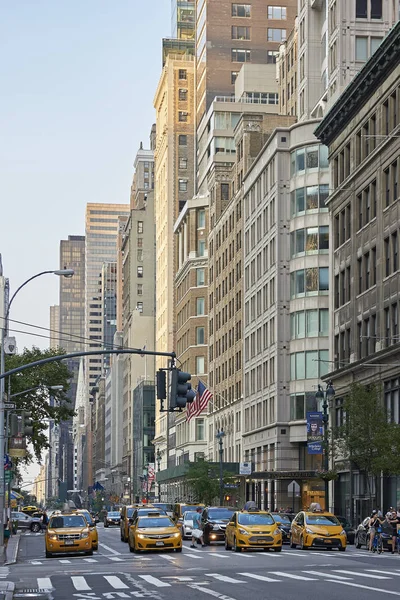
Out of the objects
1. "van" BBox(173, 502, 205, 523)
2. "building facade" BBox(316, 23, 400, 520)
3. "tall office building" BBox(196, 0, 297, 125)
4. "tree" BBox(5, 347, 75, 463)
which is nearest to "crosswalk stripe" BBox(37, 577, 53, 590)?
"building facade" BBox(316, 23, 400, 520)

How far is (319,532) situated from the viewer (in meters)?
46.6

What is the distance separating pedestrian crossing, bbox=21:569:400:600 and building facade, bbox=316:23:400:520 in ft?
115

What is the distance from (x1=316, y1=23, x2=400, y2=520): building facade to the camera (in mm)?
67875

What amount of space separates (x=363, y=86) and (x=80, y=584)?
49714mm

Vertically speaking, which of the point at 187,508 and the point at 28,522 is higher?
the point at 187,508

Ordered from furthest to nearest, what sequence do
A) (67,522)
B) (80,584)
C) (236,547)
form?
(67,522)
(236,547)
(80,584)

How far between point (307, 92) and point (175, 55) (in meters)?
84.1

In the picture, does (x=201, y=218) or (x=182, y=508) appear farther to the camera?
(x=201, y=218)

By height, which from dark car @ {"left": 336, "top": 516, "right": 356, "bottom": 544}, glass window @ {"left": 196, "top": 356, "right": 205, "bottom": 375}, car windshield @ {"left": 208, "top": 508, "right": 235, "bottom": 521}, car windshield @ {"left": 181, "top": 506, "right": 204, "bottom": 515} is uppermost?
glass window @ {"left": 196, "top": 356, "right": 205, "bottom": 375}

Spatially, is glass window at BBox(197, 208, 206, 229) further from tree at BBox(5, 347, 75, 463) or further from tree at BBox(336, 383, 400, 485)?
tree at BBox(336, 383, 400, 485)

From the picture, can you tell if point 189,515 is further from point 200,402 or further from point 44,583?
point 44,583

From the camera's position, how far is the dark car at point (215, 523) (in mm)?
52844

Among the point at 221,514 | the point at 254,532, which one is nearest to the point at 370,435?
the point at 221,514

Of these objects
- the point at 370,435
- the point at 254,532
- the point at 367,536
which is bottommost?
the point at 367,536
